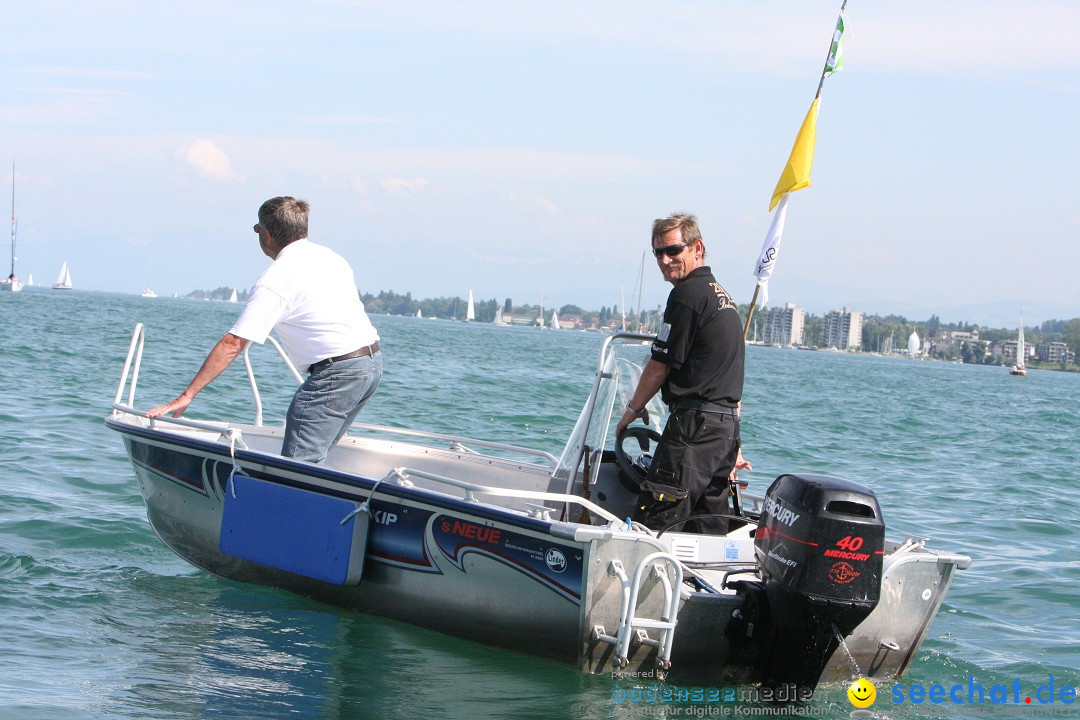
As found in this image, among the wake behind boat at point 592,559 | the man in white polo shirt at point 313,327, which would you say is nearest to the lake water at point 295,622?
the wake behind boat at point 592,559

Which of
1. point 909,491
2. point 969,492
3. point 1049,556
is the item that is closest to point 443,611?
point 1049,556

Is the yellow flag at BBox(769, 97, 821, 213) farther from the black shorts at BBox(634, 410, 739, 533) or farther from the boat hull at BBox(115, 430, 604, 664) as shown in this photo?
the boat hull at BBox(115, 430, 604, 664)

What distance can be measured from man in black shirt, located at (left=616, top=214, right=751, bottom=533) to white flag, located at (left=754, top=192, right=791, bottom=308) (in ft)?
6.84

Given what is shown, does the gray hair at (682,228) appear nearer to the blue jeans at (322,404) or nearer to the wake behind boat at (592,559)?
the wake behind boat at (592,559)

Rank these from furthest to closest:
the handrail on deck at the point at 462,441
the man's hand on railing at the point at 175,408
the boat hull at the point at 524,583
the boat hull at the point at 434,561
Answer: the handrail on deck at the point at 462,441 → the man's hand on railing at the point at 175,408 → the boat hull at the point at 434,561 → the boat hull at the point at 524,583

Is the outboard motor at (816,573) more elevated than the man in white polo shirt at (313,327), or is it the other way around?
the man in white polo shirt at (313,327)

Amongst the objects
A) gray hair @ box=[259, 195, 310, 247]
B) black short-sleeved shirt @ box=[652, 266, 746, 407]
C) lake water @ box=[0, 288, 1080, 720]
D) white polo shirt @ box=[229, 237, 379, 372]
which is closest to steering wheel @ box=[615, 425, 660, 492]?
black short-sleeved shirt @ box=[652, 266, 746, 407]

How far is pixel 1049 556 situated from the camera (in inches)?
356

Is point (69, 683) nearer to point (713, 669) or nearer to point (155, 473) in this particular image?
point (155, 473)

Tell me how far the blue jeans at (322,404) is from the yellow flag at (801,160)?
320cm

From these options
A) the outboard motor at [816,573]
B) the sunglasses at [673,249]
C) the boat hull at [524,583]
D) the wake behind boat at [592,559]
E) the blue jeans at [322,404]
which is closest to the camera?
the outboard motor at [816,573]

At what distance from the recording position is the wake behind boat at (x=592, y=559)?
186 inches

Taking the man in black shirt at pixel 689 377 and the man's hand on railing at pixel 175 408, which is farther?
the man's hand on railing at pixel 175 408

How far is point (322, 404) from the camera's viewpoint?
5766 millimetres
